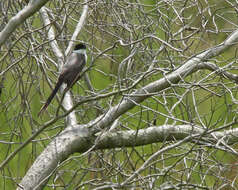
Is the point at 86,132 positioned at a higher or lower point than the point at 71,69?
lower

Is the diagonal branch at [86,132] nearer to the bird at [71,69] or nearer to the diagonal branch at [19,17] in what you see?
the bird at [71,69]

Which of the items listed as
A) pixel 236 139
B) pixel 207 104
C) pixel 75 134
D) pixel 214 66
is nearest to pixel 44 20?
pixel 75 134

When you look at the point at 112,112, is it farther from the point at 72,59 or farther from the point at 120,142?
the point at 72,59

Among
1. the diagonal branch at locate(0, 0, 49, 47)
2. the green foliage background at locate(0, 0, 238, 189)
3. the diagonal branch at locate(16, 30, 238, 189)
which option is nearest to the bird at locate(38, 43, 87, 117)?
the green foliage background at locate(0, 0, 238, 189)

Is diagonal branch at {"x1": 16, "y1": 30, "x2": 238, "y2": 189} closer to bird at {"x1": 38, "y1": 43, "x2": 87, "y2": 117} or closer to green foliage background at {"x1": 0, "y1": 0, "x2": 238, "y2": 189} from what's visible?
green foliage background at {"x1": 0, "y1": 0, "x2": 238, "y2": 189}

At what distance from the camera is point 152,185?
3197mm

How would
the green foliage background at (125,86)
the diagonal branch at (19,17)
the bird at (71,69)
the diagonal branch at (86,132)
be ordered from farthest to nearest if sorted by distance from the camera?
the bird at (71,69), the diagonal branch at (86,132), the green foliage background at (125,86), the diagonal branch at (19,17)

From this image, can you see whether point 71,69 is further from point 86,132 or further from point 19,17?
point 19,17

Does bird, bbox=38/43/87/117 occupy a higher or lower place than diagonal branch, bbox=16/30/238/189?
higher

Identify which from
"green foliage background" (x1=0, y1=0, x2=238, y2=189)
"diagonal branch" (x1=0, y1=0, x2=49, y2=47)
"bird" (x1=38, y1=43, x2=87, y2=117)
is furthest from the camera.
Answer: "bird" (x1=38, y1=43, x2=87, y2=117)

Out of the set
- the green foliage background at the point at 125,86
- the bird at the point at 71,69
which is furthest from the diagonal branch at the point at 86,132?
the bird at the point at 71,69

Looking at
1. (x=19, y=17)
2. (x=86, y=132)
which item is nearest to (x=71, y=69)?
(x=86, y=132)

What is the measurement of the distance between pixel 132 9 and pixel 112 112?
4.80 ft

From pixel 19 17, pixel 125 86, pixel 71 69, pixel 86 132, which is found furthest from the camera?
pixel 71 69
